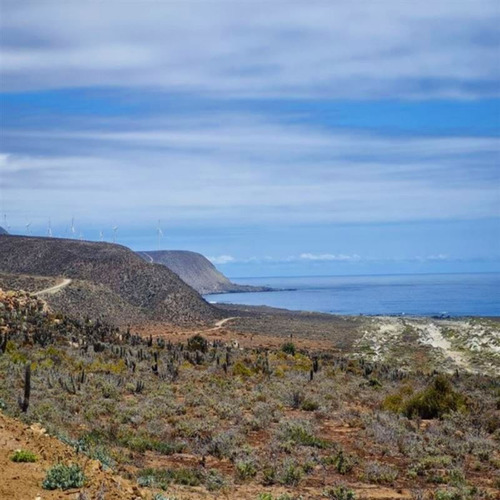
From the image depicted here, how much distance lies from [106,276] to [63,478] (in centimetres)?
9132

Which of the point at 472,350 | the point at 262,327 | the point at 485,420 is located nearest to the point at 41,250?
the point at 262,327

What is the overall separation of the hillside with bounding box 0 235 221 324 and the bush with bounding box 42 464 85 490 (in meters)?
65.2

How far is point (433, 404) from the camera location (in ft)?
65.2

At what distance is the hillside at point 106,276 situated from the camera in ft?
270

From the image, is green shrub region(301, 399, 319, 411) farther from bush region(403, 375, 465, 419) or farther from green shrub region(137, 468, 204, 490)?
green shrub region(137, 468, 204, 490)

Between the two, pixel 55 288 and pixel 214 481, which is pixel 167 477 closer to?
pixel 214 481

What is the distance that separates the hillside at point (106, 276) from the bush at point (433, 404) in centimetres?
5765

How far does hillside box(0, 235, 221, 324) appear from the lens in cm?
8231

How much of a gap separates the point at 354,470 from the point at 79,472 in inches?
234

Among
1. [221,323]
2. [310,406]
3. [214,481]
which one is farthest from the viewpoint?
[221,323]

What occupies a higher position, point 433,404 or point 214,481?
point 433,404

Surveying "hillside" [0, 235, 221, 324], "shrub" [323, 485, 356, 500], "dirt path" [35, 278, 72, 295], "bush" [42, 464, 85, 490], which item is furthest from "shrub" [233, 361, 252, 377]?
"dirt path" [35, 278, 72, 295]

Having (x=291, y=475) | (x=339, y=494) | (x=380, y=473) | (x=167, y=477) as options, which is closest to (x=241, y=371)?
(x=380, y=473)

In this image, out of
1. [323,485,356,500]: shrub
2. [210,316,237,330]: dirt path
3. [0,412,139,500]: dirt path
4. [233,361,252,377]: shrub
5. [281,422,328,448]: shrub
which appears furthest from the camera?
[210,316,237,330]: dirt path
